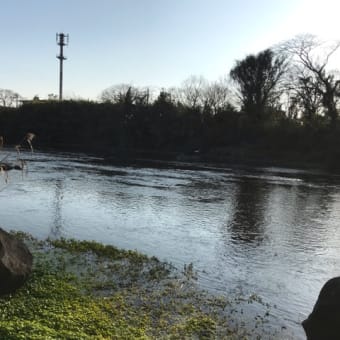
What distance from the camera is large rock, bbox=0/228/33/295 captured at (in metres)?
8.75

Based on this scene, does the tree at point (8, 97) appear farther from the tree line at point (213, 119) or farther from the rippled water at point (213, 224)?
the rippled water at point (213, 224)

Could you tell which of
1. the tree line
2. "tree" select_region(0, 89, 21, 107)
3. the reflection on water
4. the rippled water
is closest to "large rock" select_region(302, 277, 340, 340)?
the rippled water

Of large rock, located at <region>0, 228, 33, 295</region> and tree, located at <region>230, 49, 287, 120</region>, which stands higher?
tree, located at <region>230, 49, 287, 120</region>

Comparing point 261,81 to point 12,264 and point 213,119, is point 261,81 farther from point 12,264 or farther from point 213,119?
point 12,264

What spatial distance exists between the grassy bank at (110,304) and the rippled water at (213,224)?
126cm

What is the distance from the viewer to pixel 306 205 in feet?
88.6

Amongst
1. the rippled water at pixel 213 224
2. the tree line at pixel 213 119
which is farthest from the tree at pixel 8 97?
the rippled water at pixel 213 224

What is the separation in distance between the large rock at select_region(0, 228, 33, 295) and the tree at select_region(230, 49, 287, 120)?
213ft

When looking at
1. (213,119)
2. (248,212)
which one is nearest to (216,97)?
(213,119)

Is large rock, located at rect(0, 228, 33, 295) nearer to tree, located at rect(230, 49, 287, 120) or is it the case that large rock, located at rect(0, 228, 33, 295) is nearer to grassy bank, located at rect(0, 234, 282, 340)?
grassy bank, located at rect(0, 234, 282, 340)

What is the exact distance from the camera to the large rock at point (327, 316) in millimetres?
7543

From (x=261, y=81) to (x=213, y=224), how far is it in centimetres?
5614

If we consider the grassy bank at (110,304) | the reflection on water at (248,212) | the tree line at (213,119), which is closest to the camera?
the grassy bank at (110,304)

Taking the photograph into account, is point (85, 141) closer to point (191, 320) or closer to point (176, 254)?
point (176, 254)
